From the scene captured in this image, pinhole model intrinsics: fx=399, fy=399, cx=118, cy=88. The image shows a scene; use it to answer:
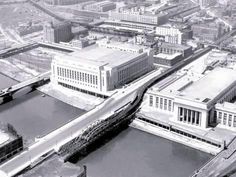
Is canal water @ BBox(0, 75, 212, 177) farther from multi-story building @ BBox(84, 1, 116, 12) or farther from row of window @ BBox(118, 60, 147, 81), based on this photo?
multi-story building @ BBox(84, 1, 116, 12)

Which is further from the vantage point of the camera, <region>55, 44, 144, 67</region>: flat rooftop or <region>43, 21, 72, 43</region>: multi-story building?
<region>43, 21, 72, 43</region>: multi-story building

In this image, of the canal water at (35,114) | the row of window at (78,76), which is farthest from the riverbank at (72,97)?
the row of window at (78,76)

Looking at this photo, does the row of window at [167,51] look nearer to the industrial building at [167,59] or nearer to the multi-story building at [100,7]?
the industrial building at [167,59]

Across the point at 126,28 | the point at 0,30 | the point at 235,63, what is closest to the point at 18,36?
the point at 0,30

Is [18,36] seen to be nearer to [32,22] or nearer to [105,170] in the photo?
[32,22]

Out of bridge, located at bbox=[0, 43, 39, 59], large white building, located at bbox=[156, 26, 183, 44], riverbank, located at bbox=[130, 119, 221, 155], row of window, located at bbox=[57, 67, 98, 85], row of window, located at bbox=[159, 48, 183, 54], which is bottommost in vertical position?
riverbank, located at bbox=[130, 119, 221, 155]

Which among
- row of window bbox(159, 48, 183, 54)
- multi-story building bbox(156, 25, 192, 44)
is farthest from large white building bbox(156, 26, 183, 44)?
row of window bbox(159, 48, 183, 54)
